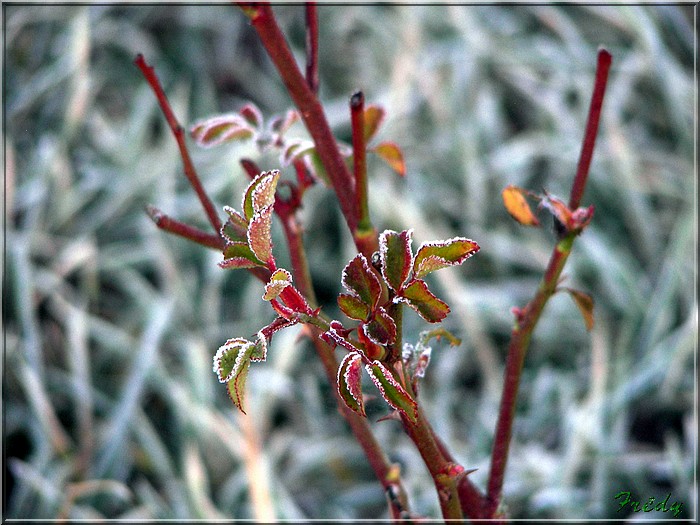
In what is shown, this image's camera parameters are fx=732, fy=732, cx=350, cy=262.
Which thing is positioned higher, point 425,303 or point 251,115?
point 251,115

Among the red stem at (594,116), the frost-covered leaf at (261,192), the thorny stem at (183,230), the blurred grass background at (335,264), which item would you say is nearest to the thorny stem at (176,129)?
the thorny stem at (183,230)

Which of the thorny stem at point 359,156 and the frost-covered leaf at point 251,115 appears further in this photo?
the frost-covered leaf at point 251,115

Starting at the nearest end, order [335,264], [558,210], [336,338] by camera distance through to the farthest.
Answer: [336,338], [558,210], [335,264]

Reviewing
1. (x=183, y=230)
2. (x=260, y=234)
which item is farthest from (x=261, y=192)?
(x=183, y=230)

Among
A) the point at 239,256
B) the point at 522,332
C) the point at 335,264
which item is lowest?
the point at 335,264

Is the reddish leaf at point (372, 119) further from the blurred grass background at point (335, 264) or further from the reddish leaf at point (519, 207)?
the blurred grass background at point (335, 264)

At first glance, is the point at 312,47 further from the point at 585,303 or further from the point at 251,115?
the point at 585,303

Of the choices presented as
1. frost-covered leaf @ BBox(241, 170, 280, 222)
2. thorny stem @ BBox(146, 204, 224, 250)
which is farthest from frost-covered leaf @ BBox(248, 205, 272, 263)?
thorny stem @ BBox(146, 204, 224, 250)

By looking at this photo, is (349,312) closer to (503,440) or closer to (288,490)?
(503,440)
